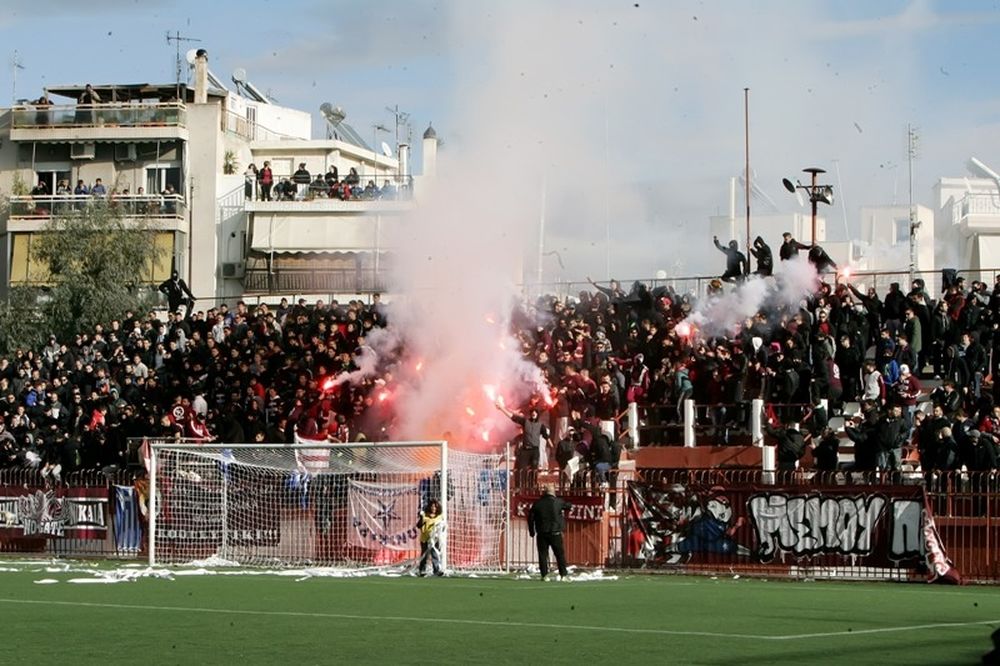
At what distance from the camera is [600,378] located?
115 feet

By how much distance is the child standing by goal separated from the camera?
97.2 feet

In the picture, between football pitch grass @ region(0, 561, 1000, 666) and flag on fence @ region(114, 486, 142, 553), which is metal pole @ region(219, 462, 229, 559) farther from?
football pitch grass @ region(0, 561, 1000, 666)

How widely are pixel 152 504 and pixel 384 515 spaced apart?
183 inches

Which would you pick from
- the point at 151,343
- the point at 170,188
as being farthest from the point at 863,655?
the point at 170,188

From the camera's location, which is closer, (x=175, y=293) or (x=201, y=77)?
(x=175, y=293)

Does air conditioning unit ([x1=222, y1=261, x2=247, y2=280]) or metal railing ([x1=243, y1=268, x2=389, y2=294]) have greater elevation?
air conditioning unit ([x1=222, y1=261, x2=247, y2=280])

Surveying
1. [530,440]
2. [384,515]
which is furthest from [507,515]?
[530,440]

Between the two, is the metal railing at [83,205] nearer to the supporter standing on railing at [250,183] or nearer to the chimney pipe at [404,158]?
the supporter standing on railing at [250,183]

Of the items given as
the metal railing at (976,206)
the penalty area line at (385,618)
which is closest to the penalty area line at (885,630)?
the penalty area line at (385,618)

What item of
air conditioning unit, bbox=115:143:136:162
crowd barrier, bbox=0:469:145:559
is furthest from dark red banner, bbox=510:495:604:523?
air conditioning unit, bbox=115:143:136:162

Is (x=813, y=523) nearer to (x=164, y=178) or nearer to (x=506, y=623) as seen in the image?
(x=506, y=623)

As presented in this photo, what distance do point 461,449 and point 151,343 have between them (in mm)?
11245

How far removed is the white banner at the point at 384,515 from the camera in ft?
106

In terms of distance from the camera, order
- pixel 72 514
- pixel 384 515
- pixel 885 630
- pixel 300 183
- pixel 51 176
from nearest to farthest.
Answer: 1. pixel 885 630
2. pixel 384 515
3. pixel 72 514
4. pixel 300 183
5. pixel 51 176
